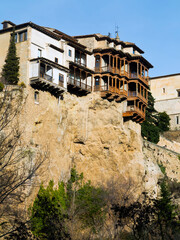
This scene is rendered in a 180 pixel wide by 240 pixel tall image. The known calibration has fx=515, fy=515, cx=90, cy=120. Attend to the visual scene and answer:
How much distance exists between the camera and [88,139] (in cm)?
5481

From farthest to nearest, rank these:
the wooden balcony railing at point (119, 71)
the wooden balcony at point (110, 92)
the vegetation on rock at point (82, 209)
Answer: the wooden balcony railing at point (119, 71)
the wooden balcony at point (110, 92)
the vegetation on rock at point (82, 209)

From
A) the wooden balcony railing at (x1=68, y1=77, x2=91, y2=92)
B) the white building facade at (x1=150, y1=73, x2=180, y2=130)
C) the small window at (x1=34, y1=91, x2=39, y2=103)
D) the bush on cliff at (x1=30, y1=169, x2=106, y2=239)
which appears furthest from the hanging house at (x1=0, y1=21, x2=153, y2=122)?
the white building facade at (x1=150, y1=73, x2=180, y2=130)

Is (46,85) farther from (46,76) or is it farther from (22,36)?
(22,36)

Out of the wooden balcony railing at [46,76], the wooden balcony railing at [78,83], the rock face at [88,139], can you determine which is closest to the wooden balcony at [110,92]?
the rock face at [88,139]

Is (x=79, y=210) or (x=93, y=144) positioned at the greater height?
(x=93, y=144)

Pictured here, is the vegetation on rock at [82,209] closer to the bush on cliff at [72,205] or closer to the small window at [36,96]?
the bush on cliff at [72,205]

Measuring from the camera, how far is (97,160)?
5494 cm

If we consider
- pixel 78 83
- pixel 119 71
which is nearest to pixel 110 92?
pixel 119 71

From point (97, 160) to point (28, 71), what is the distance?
12889 millimetres

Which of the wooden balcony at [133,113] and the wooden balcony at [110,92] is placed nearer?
the wooden balcony at [110,92]

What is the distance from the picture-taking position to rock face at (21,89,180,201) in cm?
4800

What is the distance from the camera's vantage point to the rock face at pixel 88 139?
48.0 m

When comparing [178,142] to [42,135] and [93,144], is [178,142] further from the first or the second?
[42,135]

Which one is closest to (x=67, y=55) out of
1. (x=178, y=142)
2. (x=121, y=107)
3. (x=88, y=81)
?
(x=88, y=81)
